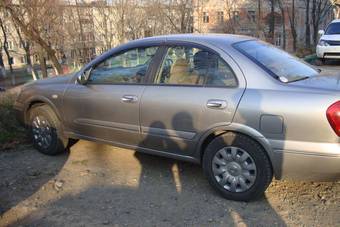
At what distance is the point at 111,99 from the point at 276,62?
1.84 m

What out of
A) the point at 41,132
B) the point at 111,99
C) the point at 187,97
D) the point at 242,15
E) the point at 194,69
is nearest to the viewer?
the point at 187,97

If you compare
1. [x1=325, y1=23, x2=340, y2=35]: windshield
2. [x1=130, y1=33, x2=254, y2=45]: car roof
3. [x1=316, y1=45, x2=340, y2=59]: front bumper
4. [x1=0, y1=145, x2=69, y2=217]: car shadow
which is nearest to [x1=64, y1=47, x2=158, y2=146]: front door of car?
[x1=130, y1=33, x2=254, y2=45]: car roof

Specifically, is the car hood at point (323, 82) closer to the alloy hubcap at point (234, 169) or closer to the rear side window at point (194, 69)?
the rear side window at point (194, 69)

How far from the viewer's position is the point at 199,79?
4086 millimetres

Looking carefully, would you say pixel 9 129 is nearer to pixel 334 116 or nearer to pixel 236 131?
pixel 236 131

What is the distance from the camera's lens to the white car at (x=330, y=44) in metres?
14.0

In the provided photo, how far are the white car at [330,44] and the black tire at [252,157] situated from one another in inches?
452

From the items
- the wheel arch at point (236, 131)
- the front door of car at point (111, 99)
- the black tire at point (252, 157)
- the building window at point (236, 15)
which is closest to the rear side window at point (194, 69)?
the front door of car at point (111, 99)

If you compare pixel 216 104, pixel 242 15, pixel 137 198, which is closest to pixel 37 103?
pixel 137 198

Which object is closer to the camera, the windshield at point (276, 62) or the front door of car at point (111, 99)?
the windshield at point (276, 62)

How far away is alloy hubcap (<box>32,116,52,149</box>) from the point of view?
5436 mm

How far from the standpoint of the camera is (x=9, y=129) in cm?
639

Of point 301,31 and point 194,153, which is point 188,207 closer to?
point 194,153

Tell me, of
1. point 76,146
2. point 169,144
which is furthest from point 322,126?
point 76,146
